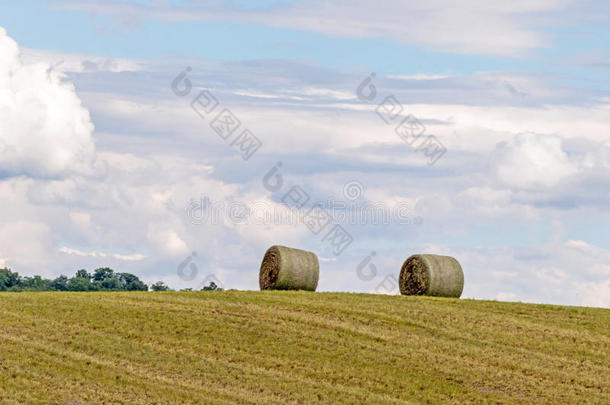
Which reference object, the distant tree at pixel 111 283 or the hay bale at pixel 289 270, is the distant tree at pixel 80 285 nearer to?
the distant tree at pixel 111 283

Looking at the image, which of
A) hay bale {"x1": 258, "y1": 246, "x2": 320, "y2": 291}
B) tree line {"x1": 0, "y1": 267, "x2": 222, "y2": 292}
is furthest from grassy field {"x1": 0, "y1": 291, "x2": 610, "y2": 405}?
tree line {"x1": 0, "y1": 267, "x2": 222, "y2": 292}

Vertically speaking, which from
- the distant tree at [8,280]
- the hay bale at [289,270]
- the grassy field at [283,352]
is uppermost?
the distant tree at [8,280]

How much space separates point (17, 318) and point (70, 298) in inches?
194

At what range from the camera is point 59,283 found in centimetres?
11531

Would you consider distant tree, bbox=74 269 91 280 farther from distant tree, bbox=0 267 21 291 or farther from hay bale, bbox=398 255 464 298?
hay bale, bbox=398 255 464 298

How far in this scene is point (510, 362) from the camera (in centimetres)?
3288

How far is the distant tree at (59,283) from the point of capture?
369 feet

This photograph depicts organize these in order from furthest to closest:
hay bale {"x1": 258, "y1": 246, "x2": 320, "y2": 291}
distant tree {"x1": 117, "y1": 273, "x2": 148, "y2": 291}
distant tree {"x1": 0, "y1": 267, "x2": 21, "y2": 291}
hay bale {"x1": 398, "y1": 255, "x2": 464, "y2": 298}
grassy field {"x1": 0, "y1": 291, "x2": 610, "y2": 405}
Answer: distant tree {"x1": 117, "y1": 273, "x2": 148, "y2": 291}, distant tree {"x1": 0, "y1": 267, "x2": 21, "y2": 291}, hay bale {"x1": 398, "y1": 255, "x2": 464, "y2": 298}, hay bale {"x1": 258, "y1": 246, "x2": 320, "y2": 291}, grassy field {"x1": 0, "y1": 291, "x2": 610, "y2": 405}

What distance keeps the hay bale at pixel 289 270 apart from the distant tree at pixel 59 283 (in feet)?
226

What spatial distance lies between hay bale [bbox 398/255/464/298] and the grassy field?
12.7 feet

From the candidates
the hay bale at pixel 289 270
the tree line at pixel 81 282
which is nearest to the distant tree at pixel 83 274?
the tree line at pixel 81 282

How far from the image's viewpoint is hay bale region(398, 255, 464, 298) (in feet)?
155

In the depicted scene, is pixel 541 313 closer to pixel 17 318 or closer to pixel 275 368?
pixel 275 368

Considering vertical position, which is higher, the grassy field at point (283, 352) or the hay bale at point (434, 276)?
the hay bale at point (434, 276)
